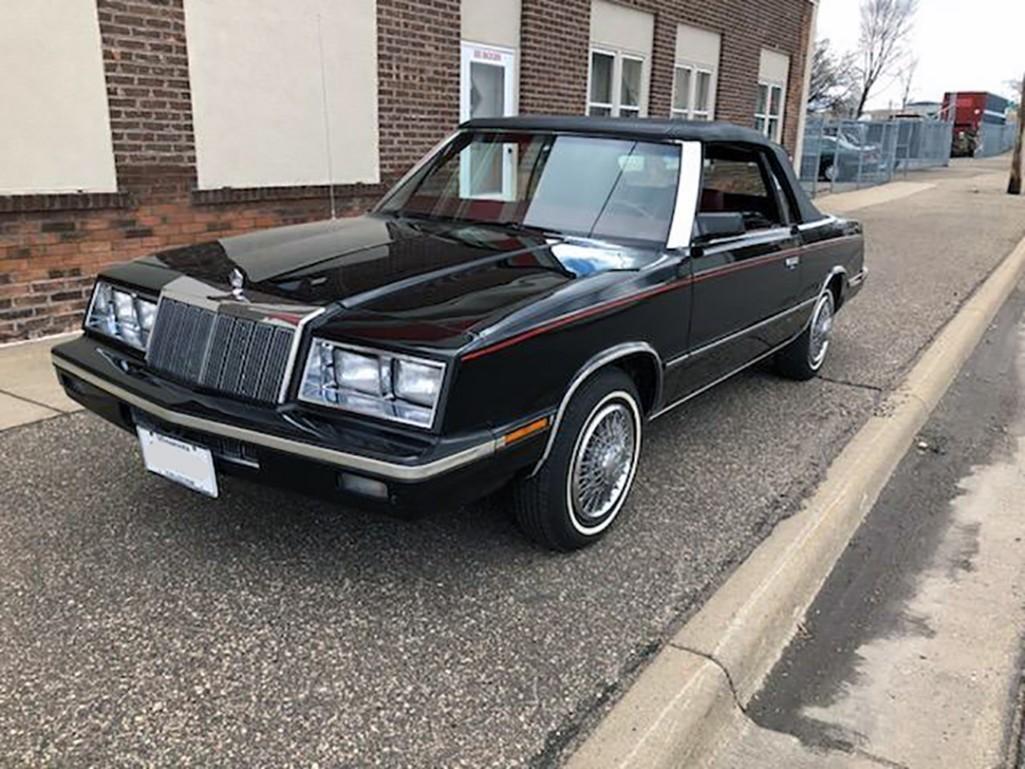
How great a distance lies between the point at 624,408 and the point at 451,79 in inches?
246

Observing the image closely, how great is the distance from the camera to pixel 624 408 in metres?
3.53

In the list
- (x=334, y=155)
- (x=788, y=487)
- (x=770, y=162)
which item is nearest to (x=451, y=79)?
(x=334, y=155)

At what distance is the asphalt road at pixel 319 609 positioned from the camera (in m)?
2.39

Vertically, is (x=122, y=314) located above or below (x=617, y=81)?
below

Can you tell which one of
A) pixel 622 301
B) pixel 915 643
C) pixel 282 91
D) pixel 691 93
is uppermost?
pixel 691 93

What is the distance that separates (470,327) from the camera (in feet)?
9.02

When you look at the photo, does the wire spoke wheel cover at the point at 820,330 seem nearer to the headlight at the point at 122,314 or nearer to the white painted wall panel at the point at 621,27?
the headlight at the point at 122,314

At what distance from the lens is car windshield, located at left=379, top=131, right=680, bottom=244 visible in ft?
12.8

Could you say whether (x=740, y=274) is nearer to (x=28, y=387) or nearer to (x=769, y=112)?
(x=28, y=387)

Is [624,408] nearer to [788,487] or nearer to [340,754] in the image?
[788,487]

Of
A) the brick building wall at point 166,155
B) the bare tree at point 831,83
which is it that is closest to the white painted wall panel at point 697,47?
the brick building wall at point 166,155

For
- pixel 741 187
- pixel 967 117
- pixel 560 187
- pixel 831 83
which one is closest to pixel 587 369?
pixel 560 187

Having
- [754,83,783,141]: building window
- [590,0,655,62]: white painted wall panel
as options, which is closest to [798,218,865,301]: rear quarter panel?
[590,0,655,62]: white painted wall panel

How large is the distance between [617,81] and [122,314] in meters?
9.40
